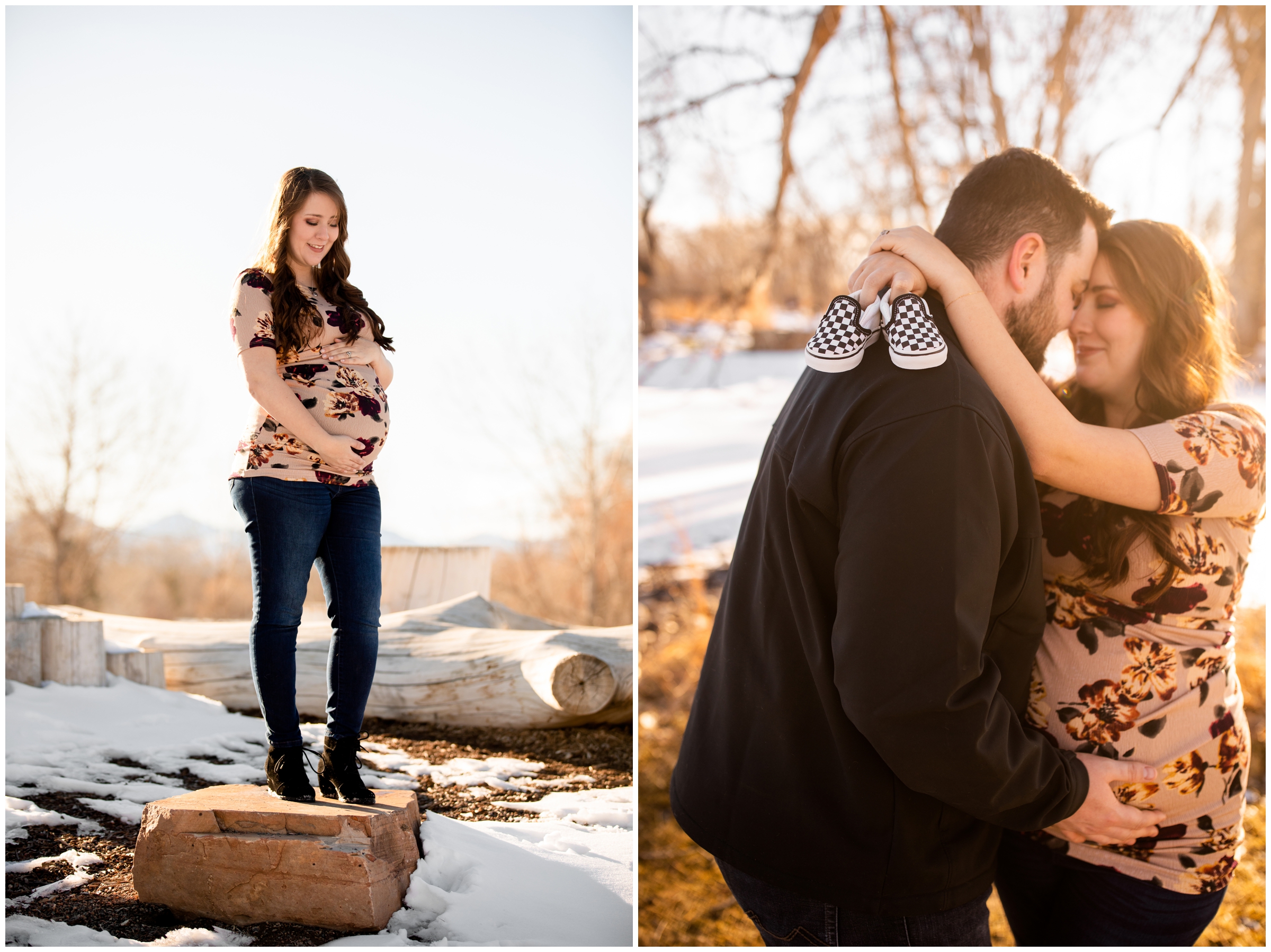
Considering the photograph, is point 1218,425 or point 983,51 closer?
point 1218,425

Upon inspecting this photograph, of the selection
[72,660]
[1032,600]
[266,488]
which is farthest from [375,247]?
[72,660]

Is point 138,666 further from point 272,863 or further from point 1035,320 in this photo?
point 1035,320

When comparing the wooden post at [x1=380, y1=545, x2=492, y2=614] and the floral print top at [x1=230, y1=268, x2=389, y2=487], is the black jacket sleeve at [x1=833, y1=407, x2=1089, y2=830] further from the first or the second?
the wooden post at [x1=380, y1=545, x2=492, y2=614]

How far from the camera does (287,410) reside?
1.55m

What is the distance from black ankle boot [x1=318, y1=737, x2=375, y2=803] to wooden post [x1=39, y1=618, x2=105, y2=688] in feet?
4.15

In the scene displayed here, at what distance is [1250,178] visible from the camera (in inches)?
103

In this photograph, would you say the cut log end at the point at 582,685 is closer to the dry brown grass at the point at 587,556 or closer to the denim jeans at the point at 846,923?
the denim jeans at the point at 846,923

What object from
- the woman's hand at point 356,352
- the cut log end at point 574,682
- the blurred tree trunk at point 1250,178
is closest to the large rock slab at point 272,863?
the cut log end at point 574,682

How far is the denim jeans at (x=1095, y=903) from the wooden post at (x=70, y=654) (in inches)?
98.9

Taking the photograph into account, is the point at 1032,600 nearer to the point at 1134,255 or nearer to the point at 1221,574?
the point at 1221,574

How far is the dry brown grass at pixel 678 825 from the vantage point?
8.26ft

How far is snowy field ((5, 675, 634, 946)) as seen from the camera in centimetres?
160

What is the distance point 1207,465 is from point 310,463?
157cm

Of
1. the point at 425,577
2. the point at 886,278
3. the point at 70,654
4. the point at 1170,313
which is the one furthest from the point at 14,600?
the point at 1170,313
